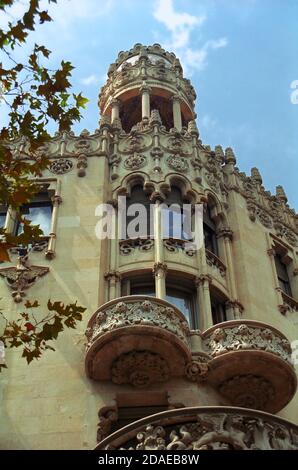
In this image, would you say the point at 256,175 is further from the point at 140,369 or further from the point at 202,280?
the point at 140,369

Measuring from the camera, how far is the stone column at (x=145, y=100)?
Answer: 30658 mm

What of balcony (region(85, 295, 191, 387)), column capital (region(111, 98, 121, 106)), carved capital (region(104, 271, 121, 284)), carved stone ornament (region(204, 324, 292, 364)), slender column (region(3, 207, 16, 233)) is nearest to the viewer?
balcony (region(85, 295, 191, 387))

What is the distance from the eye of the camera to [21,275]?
22.1 metres

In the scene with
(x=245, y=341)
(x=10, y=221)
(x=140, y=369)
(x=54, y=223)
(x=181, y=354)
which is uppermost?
(x=10, y=221)

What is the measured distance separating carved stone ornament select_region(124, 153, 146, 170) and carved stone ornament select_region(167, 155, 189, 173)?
916 millimetres

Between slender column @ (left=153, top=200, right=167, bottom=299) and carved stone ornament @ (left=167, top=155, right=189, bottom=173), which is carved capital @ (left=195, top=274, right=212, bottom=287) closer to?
slender column @ (left=153, top=200, right=167, bottom=299)

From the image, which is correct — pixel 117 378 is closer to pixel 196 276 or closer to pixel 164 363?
pixel 164 363

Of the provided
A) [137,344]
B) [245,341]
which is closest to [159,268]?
[137,344]

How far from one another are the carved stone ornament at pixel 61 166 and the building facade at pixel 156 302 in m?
0.06

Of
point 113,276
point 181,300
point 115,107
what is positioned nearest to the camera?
point 113,276

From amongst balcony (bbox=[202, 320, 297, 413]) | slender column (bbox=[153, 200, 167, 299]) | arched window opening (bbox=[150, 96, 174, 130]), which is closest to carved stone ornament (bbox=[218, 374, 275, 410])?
balcony (bbox=[202, 320, 297, 413])

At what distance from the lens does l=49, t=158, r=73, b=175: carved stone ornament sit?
25.8m

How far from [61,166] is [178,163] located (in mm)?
4176

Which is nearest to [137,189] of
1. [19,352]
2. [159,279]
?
[159,279]
